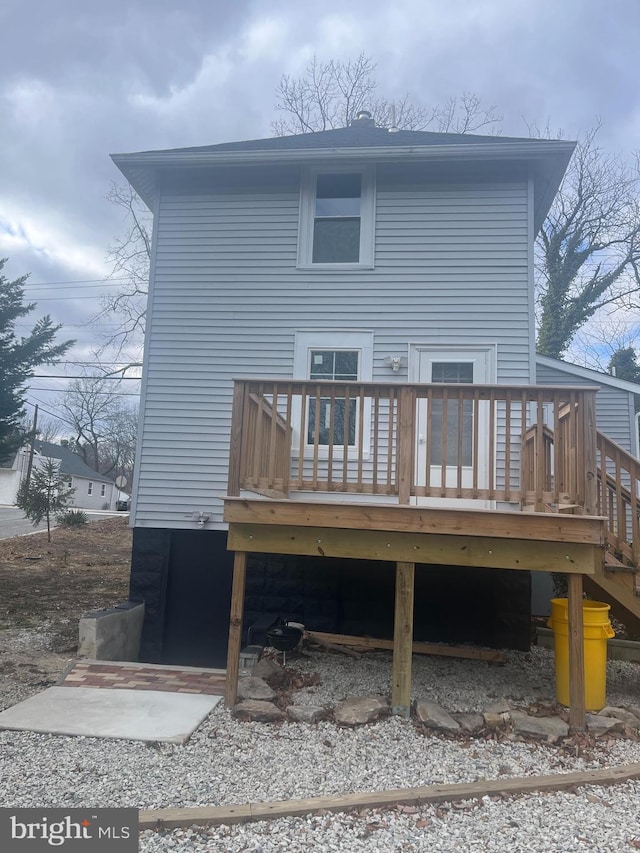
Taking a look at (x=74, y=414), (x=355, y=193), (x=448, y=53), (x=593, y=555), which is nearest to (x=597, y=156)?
(x=448, y=53)

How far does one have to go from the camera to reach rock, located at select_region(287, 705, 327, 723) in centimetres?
392

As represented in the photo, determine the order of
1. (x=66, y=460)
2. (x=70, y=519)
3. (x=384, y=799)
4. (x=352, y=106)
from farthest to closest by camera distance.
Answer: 1. (x=66, y=460)
2. (x=352, y=106)
3. (x=70, y=519)
4. (x=384, y=799)

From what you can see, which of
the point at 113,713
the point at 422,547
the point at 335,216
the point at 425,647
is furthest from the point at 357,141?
the point at 113,713

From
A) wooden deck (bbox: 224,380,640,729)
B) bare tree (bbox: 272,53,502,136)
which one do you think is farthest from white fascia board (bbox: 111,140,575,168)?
bare tree (bbox: 272,53,502,136)

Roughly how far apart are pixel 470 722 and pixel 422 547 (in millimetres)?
1235

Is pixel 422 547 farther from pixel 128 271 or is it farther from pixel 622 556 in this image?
pixel 128 271

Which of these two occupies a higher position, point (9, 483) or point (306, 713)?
point (9, 483)

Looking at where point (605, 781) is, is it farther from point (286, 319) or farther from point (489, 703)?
point (286, 319)

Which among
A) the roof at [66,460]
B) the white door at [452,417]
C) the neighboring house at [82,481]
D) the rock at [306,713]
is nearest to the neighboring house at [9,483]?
the roof at [66,460]

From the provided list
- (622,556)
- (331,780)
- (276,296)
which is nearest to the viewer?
(331,780)

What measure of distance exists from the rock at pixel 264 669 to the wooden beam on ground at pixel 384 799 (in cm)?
206

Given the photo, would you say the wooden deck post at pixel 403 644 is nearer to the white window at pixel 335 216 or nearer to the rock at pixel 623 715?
the rock at pixel 623 715

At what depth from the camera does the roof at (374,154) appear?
21.0ft

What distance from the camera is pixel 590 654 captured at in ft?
13.8
